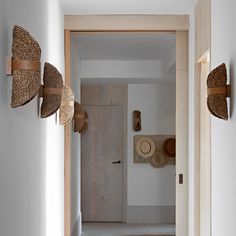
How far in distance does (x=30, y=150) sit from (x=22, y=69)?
0.66 meters

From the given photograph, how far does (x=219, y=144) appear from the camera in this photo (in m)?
3.08

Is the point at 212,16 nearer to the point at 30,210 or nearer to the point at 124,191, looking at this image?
the point at 30,210

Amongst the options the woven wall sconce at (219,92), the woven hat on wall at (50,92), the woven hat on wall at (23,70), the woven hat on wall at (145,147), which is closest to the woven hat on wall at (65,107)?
the woven hat on wall at (50,92)

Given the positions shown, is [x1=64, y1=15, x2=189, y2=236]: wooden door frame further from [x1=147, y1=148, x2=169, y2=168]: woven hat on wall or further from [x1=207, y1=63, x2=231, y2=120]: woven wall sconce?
[x1=147, y1=148, x2=169, y2=168]: woven hat on wall

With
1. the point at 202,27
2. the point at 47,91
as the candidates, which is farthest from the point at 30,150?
the point at 202,27

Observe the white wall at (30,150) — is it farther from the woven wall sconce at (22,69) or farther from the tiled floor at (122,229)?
the tiled floor at (122,229)

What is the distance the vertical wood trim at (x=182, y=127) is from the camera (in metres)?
4.66

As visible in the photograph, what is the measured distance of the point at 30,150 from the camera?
2.73 metres

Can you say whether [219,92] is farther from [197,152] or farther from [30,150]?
[197,152]

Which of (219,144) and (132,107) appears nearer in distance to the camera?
(219,144)

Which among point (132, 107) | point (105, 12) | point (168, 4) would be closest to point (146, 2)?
point (168, 4)

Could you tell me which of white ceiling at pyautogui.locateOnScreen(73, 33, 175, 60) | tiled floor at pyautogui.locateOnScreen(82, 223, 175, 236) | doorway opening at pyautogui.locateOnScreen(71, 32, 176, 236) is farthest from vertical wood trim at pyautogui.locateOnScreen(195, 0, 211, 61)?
doorway opening at pyautogui.locateOnScreen(71, 32, 176, 236)

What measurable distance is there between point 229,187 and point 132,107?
5.98m

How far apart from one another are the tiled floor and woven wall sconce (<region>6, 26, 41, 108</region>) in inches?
215
